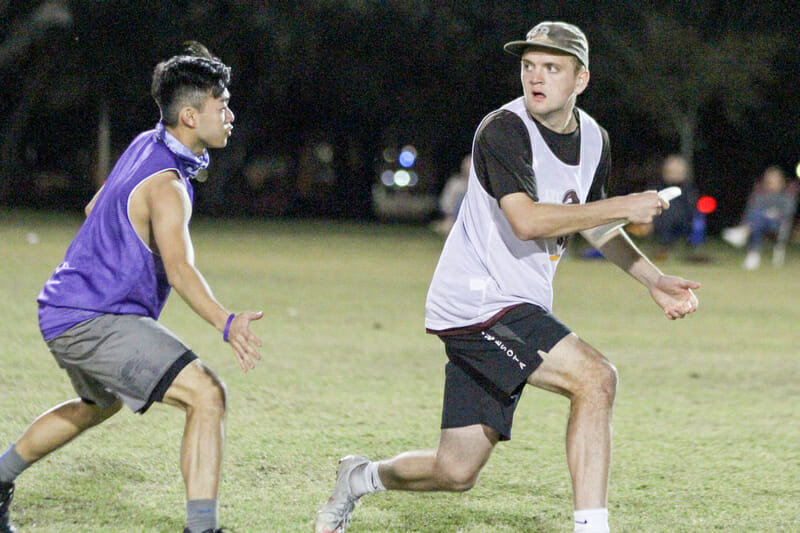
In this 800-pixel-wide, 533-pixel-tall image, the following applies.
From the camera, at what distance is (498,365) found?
15.4 ft

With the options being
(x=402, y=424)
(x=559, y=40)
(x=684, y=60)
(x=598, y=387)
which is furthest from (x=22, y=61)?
(x=598, y=387)

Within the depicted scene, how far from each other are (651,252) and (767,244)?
26.0 feet

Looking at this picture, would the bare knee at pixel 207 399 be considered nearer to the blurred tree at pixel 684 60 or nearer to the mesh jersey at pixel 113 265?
A: the mesh jersey at pixel 113 265

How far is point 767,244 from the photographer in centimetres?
3222

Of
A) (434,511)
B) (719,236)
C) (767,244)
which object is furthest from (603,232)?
(719,236)

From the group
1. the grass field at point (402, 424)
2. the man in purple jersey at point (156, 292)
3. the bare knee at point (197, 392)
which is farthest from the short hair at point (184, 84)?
the grass field at point (402, 424)

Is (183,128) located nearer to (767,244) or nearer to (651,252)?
(651,252)

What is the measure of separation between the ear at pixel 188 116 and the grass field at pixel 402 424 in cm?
179

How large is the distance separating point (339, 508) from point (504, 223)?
1451mm

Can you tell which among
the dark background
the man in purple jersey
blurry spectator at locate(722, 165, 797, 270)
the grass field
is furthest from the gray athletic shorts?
the dark background

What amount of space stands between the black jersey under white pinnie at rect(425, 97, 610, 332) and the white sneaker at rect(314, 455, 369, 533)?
806 millimetres

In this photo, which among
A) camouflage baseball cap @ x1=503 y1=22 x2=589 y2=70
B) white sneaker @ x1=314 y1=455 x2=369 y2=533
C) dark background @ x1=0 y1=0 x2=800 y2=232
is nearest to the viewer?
camouflage baseball cap @ x1=503 y1=22 x2=589 y2=70

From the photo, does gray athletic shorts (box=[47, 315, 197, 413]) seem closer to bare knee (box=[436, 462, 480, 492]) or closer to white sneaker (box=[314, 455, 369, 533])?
white sneaker (box=[314, 455, 369, 533])

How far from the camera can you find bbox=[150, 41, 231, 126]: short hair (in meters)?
4.75
